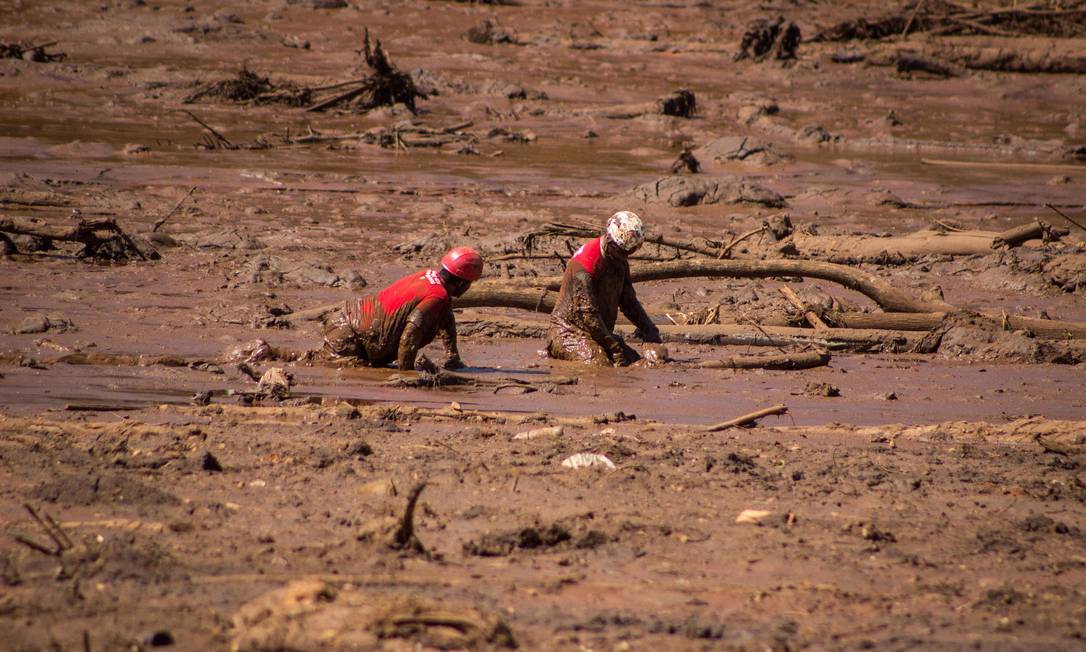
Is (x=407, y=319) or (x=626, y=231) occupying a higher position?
(x=626, y=231)

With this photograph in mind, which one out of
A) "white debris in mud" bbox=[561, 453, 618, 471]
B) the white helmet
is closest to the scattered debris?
the white helmet

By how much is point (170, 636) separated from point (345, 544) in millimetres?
942

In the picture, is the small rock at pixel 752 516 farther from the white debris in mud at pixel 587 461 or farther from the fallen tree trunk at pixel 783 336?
the fallen tree trunk at pixel 783 336

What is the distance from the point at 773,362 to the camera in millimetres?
8078

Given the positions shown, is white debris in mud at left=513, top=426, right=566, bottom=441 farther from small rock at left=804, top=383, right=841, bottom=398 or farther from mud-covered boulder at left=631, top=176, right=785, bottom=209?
mud-covered boulder at left=631, top=176, right=785, bottom=209

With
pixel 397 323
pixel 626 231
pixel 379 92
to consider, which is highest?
pixel 379 92

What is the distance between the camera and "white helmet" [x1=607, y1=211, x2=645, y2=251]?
26.7 feet

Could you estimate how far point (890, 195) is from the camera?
15039 mm

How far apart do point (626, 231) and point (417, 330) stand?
158 centimetres

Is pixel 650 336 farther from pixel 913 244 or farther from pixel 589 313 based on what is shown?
pixel 913 244

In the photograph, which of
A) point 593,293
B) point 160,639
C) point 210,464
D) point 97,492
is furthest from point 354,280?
point 160,639

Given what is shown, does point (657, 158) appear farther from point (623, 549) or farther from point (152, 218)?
point (623, 549)

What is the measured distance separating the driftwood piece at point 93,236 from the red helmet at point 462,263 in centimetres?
394

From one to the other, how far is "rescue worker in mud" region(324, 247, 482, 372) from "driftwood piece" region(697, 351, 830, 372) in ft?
5.56
